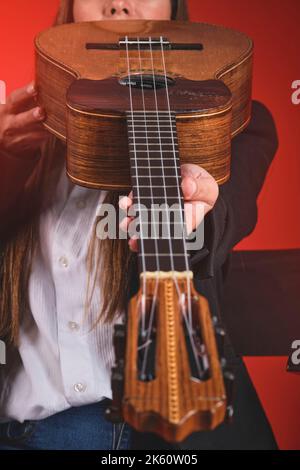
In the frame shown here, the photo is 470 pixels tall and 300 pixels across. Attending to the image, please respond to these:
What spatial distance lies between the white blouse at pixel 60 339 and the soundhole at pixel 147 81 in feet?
0.94

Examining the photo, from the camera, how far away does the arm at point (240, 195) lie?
Answer: 109 cm

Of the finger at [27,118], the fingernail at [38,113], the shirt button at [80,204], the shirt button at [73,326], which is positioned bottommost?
the shirt button at [73,326]

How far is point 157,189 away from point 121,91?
0.21 meters

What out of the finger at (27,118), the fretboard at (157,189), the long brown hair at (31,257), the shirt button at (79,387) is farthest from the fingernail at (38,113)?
the shirt button at (79,387)

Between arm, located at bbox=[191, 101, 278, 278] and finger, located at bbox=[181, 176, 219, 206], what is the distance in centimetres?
11

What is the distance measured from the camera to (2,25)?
1493 millimetres

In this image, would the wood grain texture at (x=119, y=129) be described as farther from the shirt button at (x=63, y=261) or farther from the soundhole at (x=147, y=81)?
the shirt button at (x=63, y=261)

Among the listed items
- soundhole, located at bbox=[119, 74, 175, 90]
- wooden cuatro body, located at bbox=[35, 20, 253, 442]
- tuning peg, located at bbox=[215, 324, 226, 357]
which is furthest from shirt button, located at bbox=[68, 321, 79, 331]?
tuning peg, located at bbox=[215, 324, 226, 357]

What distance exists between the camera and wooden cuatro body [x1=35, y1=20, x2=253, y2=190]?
0.97m

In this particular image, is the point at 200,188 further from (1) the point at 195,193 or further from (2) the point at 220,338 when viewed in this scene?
(2) the point at 220,338

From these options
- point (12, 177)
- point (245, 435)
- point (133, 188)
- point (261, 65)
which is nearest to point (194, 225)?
point (133, 188)

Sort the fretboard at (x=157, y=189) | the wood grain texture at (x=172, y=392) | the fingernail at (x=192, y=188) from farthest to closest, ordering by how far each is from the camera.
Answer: the fingernail at (x=192, y=188) → the fretboard at (x=157, y=189) → the wood grain texture at (x=172, y=392)

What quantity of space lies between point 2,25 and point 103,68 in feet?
1.55

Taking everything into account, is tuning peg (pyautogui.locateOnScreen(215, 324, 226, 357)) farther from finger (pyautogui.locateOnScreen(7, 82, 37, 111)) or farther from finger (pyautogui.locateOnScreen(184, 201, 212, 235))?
finger (pyautogui.locateOnScreen(7, 82, 37, 111))
